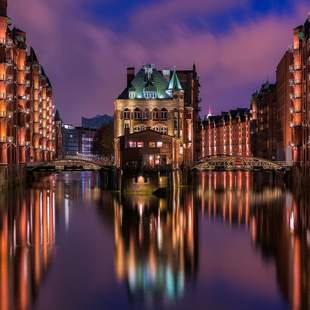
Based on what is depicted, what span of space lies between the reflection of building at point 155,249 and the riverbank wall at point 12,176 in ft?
59.1

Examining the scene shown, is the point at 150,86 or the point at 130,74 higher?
the point at 130,74

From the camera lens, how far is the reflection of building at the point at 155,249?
2620cm

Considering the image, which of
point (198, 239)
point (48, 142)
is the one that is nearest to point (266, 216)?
point (198, 239)

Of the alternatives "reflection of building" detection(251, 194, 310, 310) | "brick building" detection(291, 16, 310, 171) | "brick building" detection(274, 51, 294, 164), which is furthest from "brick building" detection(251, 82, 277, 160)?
"reflection of building" detection(251, 194, 310, 310)

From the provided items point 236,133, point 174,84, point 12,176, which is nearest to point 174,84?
point 174,84

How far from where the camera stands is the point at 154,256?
108ft

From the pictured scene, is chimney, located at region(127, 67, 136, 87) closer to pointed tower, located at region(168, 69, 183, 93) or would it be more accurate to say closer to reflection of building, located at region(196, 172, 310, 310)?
pointed tower, located at region(168, 69, 183, 93)

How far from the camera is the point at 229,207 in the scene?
6022 cm

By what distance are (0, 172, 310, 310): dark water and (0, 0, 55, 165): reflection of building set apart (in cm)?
1791

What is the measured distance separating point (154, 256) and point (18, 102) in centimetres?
5939

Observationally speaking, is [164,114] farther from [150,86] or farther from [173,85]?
[150,86]

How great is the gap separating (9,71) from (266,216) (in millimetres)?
45403

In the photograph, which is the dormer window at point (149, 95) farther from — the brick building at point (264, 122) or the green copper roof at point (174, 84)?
the brick building at point (264, 122)

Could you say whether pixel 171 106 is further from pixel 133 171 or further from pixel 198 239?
pixel 198 239
